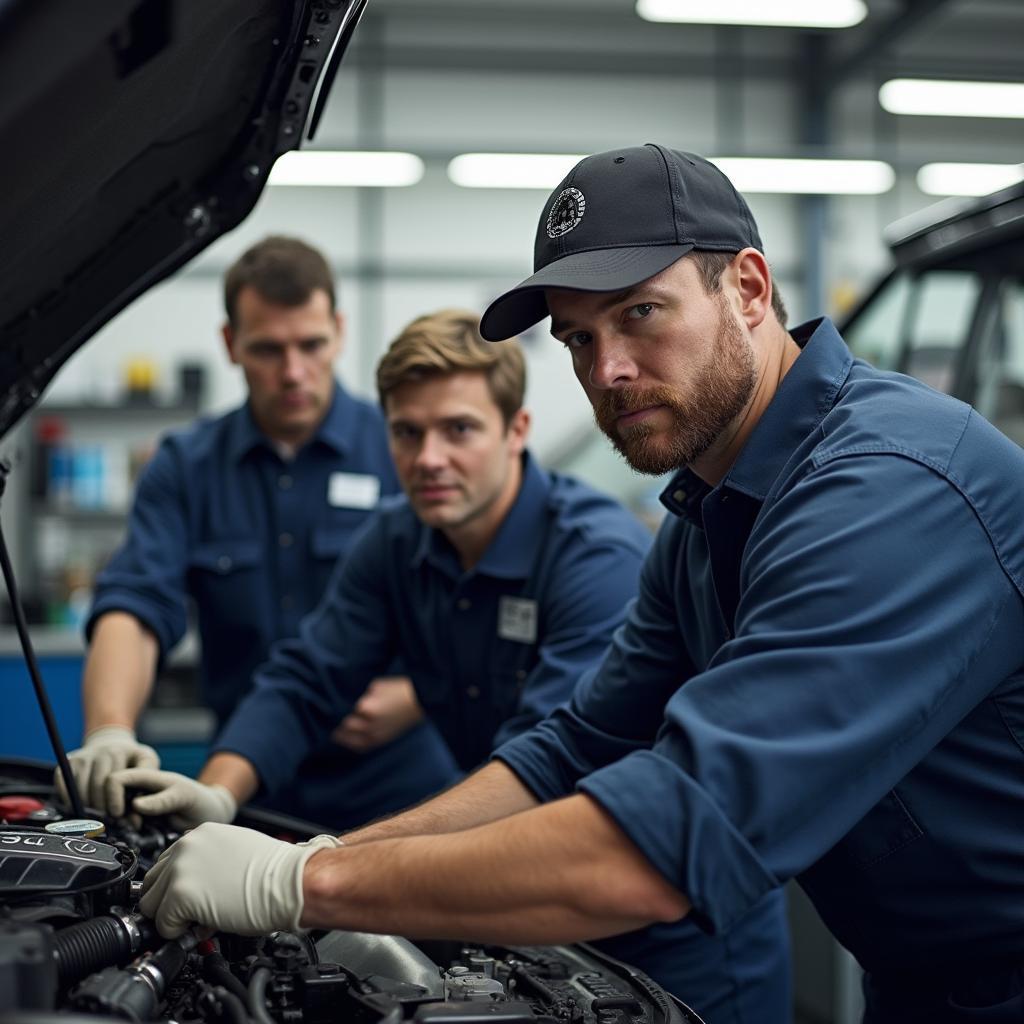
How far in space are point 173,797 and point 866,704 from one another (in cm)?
104

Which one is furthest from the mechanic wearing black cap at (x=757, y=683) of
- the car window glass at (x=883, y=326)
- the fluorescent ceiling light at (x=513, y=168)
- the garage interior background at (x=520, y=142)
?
the garage interior background at (x=520, y=142)

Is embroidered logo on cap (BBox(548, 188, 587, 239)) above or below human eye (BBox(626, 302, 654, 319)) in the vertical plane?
above

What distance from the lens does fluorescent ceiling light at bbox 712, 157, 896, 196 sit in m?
6.74

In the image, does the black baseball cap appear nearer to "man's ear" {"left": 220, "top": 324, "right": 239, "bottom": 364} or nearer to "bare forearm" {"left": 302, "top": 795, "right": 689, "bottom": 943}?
"bare forearm" {"left": 302, "top": 795, "right": 689, "bottom": 943}

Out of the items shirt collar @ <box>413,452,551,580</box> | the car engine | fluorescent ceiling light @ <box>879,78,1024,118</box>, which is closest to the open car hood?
the car engine

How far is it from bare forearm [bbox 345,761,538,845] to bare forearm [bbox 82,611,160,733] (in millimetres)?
859

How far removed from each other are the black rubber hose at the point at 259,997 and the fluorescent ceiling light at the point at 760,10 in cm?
459

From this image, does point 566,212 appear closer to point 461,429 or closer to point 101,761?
point 461,429

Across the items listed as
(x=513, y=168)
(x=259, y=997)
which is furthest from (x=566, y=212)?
A: (x=513, y=168)

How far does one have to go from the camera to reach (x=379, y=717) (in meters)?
2.46

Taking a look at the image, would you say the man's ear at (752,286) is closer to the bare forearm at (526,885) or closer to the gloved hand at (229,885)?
the bare forearm at (526,885)

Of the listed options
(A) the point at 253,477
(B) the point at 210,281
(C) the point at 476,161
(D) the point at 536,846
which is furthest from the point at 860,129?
(D) the point at 536,846

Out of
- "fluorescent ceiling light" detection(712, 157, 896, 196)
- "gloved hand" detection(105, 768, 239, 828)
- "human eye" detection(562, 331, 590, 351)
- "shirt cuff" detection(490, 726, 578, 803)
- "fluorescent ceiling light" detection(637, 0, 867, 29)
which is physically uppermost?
"fluorescent ceiling light" detection(637, 0, 867, 29)

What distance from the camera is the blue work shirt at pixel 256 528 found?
256cm
